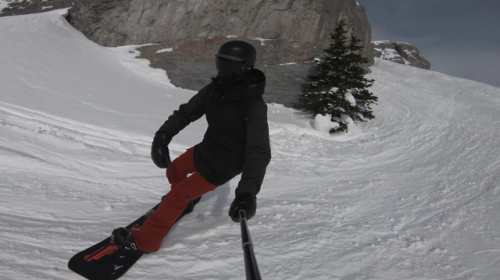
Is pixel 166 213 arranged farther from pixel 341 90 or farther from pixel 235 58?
pixel 341 90

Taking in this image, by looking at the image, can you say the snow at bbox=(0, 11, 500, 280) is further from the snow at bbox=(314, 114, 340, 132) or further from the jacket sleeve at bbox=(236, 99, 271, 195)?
the jacket sleeve at bbox=(236, 99, 271, 195)

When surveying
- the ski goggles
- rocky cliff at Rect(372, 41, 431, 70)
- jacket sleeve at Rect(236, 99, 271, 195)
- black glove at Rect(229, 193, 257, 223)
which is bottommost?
black glove at Rect(229, 193, 257, 223)

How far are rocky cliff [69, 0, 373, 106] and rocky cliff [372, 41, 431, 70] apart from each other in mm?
16615

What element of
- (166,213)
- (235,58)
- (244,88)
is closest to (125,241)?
(166,213)

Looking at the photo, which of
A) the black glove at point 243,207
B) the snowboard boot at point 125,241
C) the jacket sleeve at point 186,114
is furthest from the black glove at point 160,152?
the black glove at point 243,207

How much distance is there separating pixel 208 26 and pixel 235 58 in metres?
13.7

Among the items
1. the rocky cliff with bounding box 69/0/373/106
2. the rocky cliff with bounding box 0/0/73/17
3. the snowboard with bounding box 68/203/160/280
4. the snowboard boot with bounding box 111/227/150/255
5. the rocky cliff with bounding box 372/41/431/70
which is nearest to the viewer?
the snowboard with bounding box 68/203/160/280

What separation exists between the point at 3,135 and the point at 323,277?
17.9 ft

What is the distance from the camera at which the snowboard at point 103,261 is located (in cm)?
258

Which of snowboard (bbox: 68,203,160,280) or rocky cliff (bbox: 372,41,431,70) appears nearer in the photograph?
snowboard (bbox: 68,203,160,280)

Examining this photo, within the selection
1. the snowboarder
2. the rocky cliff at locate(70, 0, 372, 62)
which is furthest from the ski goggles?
the rocky cliff at locate(70, 0, 372, 62)

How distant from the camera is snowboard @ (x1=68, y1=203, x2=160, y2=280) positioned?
2.58 metres

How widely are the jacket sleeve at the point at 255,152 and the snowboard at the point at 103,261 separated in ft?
4.04

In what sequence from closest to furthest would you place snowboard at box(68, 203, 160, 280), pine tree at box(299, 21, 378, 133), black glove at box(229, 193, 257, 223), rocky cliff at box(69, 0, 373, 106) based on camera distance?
1. black glove at box(229, 193, 257, 223)
2. snowboard at box(68, 203, 160, 280)
3. pine tree at box(299, 21, 378, 133)
4. rocky cliff at box(69, 0, 373, 106)
